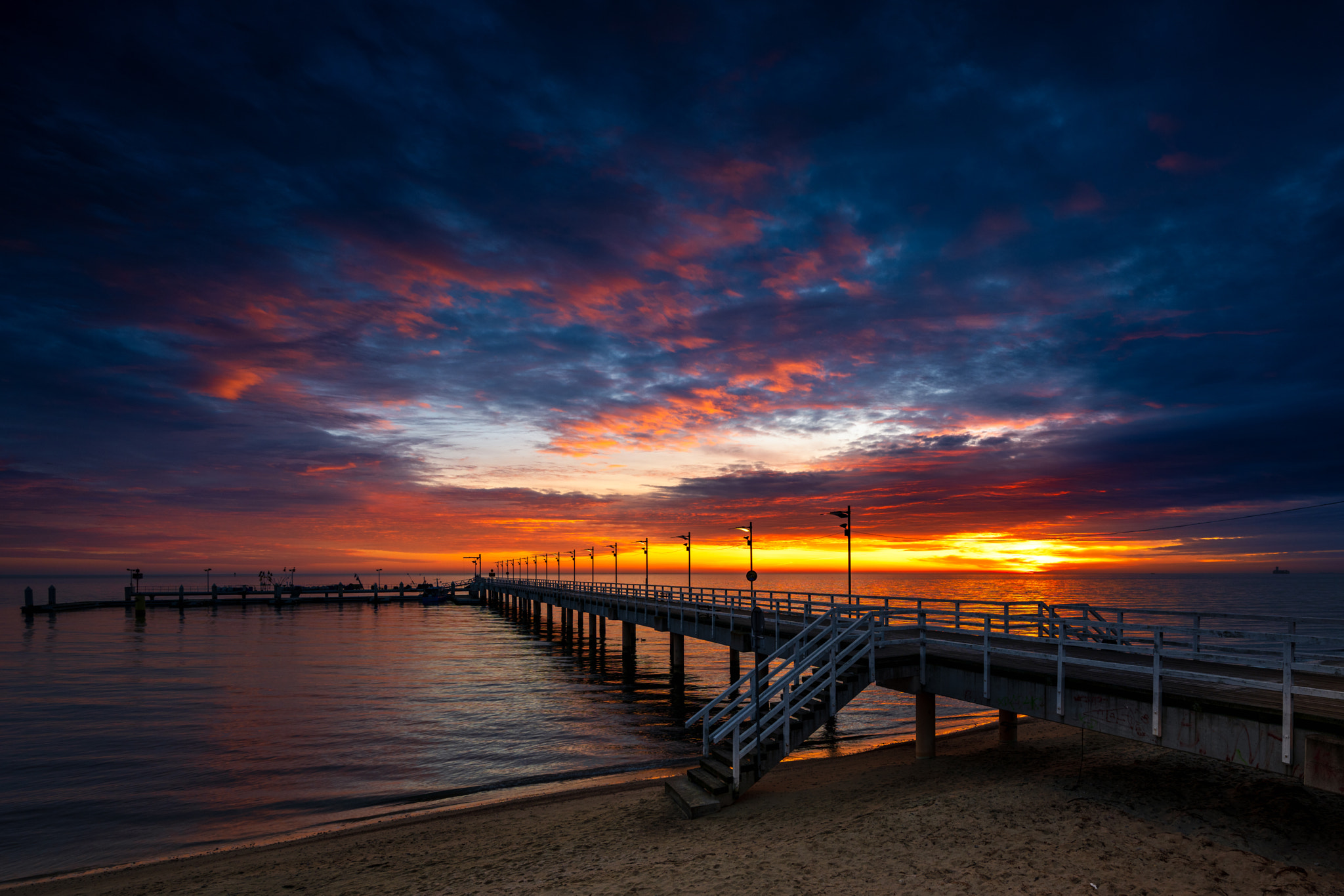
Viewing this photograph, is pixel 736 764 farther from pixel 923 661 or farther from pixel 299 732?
pixel 299 732

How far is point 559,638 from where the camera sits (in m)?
78.1

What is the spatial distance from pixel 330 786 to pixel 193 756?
318 inches

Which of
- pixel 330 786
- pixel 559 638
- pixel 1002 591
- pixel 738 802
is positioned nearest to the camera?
pixel 738 802

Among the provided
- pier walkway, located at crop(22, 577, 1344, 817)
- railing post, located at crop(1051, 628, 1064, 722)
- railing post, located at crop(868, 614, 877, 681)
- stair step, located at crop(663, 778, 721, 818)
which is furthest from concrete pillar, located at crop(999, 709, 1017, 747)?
stair step, located at crop(663, 778, 721, 818)

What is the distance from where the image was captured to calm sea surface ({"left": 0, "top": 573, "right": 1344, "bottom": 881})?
66.0 feet

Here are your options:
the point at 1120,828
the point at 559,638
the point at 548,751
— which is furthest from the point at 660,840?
the point at 559,638

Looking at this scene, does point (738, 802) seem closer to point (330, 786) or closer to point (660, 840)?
point (660, 840)

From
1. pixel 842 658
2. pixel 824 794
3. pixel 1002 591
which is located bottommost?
pixel 1002 591

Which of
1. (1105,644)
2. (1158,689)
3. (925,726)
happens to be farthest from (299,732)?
(1158,689)

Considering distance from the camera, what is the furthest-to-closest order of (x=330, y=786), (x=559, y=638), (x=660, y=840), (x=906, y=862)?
(x=559, y=638) < (x=330, y=786) < (x=660, y=840) < (x=906, y=862)

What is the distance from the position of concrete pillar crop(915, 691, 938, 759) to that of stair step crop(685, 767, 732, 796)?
6.81m

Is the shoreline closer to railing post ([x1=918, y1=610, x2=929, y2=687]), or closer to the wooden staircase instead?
the wooden staircase

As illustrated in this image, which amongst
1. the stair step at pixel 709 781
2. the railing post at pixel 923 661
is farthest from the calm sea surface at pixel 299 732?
the railing post at pixel 923 661

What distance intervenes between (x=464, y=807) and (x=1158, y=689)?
56.6 ft
